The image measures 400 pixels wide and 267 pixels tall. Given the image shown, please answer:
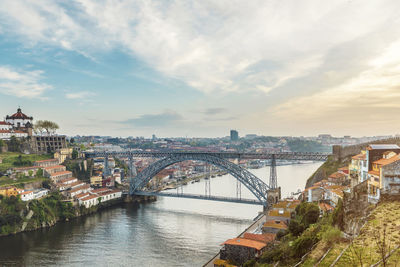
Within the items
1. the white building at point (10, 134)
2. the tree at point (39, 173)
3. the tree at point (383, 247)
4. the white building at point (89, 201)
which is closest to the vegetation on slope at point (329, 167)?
the tree at point (383, 247)

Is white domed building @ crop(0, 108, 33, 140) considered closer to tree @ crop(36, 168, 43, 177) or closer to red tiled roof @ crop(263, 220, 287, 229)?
tree @ crop(36, 168, 43, 177)

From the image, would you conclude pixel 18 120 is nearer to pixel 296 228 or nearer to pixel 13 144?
pixel 13 144

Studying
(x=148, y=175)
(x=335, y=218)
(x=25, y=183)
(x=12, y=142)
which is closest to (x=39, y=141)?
(x=12, y=142)

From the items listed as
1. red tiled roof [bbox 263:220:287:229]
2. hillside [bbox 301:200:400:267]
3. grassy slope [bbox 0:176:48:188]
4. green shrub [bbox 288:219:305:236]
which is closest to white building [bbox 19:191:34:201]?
grassy slope [bbox 0:176:48:188]

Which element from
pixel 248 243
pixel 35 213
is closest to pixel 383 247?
pixel 248 243

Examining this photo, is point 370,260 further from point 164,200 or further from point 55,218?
point 164,200
